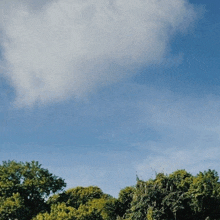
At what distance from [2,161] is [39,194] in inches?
317

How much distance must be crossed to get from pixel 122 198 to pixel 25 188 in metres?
13.9

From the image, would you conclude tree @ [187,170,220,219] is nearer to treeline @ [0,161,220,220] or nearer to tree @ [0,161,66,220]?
treeline @ [0,161,220,220]

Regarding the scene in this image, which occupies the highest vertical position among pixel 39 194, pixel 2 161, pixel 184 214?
pixel 2 161

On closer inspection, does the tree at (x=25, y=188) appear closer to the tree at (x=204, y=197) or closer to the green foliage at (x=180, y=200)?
the green foliage at (x=180, y=200)

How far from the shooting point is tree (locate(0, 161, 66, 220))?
4491 centimetres

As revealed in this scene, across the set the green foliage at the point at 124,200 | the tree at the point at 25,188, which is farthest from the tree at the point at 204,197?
the tree at the point at 25,188

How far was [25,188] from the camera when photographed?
157 ft

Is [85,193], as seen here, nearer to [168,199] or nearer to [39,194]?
[39,194]

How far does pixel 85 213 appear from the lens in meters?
41.1

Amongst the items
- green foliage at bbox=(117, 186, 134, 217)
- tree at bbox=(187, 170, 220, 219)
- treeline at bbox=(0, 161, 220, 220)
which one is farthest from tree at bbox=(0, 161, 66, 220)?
tree at bbox=(187, 170, 220, 219)

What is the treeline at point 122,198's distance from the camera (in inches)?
1670

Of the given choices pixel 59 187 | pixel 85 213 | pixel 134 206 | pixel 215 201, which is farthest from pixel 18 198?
pixel 215 201

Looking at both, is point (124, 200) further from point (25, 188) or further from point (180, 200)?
point (25, 188)

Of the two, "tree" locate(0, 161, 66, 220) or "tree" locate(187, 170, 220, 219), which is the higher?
"tree" locate(0, 161, 66, 220)
